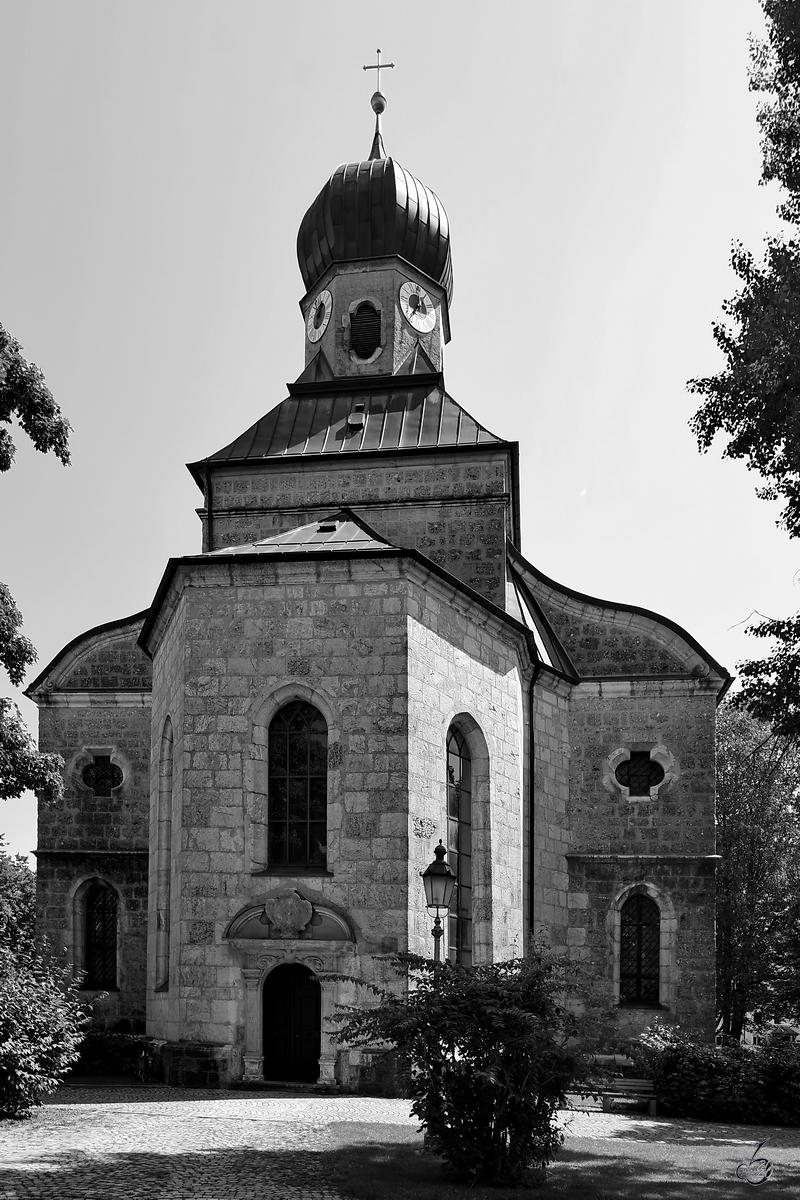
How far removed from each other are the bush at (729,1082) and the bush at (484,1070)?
230 inches

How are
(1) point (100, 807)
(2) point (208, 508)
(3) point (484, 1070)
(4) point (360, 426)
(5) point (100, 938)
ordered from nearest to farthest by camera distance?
(3) point (484, 1070), (2) point (208, 508), (4) point (360, 426), (5) point (100, 938), (1) point (100, 807)

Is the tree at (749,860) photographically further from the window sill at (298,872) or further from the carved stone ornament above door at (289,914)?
the carved stone ornament above door at (289,914)

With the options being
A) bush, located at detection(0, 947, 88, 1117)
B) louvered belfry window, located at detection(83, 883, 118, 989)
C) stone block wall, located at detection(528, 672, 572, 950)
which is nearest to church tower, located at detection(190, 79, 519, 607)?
stone block wall, located at detection(528, 672, 572, 950)

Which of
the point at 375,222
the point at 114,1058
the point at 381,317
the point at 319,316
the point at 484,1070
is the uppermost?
the point at 375,222

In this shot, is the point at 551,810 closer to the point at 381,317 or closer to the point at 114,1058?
the point at 114,1058

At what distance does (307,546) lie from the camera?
17062 millimetres

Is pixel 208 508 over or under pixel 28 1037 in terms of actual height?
over

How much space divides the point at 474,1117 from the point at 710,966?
12848mm

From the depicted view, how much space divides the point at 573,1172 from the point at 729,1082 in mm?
5939

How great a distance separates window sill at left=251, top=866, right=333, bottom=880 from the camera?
15755mm

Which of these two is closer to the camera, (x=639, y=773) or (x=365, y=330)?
(x=639, y=773)

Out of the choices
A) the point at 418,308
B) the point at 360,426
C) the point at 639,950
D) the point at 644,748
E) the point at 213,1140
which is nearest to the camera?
the point at 213,1140

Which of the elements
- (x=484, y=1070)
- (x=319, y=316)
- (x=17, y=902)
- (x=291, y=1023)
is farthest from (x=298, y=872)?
(x=17, y=902)

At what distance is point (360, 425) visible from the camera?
22.9m
